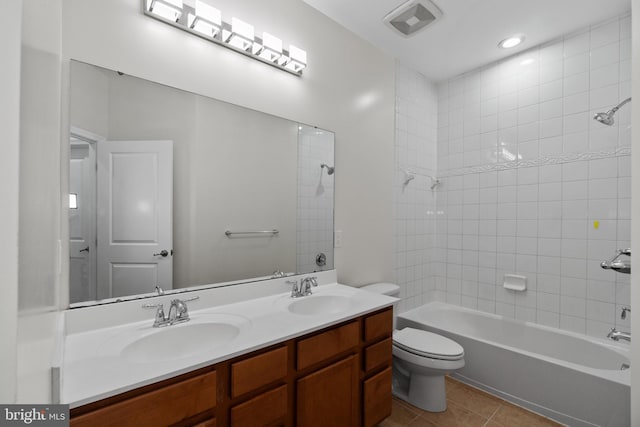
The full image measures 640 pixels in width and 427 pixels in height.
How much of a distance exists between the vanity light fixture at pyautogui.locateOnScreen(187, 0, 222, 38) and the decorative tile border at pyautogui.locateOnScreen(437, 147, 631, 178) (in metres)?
2.47

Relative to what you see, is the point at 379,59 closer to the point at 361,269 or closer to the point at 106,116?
the point at 361,269

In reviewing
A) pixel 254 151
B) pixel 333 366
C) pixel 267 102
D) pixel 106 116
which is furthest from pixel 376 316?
pixel 106 116

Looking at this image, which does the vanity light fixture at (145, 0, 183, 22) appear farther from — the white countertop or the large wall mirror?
the white countertop

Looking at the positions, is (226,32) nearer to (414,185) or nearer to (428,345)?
(414,185)

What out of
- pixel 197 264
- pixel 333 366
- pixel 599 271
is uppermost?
pixel 197 264

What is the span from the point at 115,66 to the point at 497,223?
2.99 metres

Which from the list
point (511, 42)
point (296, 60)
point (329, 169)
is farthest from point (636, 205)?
point (511, 42)

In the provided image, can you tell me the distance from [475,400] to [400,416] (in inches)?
24.7

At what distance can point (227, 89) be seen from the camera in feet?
5.13

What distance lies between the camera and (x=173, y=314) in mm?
1270

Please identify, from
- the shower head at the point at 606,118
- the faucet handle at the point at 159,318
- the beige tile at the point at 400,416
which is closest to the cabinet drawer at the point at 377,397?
the beige tile at the point at 400,416

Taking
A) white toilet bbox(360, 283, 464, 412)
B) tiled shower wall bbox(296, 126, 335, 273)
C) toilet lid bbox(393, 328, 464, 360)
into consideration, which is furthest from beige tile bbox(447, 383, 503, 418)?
tiled shower wall bbox(296, 126, 335, 273)

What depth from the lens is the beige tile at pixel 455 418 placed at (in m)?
1.84

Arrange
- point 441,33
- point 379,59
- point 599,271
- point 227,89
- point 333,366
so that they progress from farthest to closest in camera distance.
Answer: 1. point 379,59
2. point 441,33
3. point 599,271
4. point 227,89
5. point 333,366
